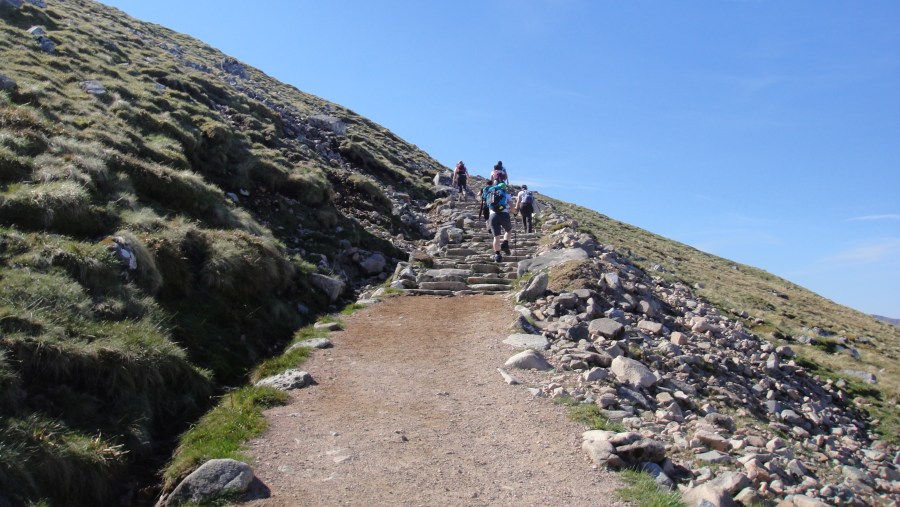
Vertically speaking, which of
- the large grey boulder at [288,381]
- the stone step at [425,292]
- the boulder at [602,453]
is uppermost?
the boulder at [602,453]

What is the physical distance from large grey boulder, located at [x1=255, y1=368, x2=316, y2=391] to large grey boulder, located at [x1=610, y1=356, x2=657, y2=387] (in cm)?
514

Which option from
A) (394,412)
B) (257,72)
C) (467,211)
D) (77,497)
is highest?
(257,72)

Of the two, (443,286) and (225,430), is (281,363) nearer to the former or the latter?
(225,430)

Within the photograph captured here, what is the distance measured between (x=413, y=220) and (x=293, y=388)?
1777 cm

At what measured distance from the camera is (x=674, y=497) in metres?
5.70

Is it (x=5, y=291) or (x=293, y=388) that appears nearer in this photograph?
(x=5, y=291)

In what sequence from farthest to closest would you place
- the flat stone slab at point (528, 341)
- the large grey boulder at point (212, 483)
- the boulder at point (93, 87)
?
the boulder at point (93, 87), the flat stone slab at point (528, 341), the large grey boulder at point (212, 483)

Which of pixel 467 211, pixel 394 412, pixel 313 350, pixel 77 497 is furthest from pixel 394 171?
pixel 77 497

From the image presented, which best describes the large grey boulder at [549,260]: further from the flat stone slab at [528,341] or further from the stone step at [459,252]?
the flat stone slab at [528,341]

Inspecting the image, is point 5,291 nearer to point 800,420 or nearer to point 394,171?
point 800,420

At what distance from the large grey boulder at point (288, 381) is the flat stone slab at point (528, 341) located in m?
3.94

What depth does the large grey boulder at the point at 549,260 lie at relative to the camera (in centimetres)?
1625

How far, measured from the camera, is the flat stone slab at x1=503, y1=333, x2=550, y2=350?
10.7 meters

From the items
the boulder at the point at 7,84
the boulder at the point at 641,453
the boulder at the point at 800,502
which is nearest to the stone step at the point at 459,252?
the boulder at the point at 7,84
